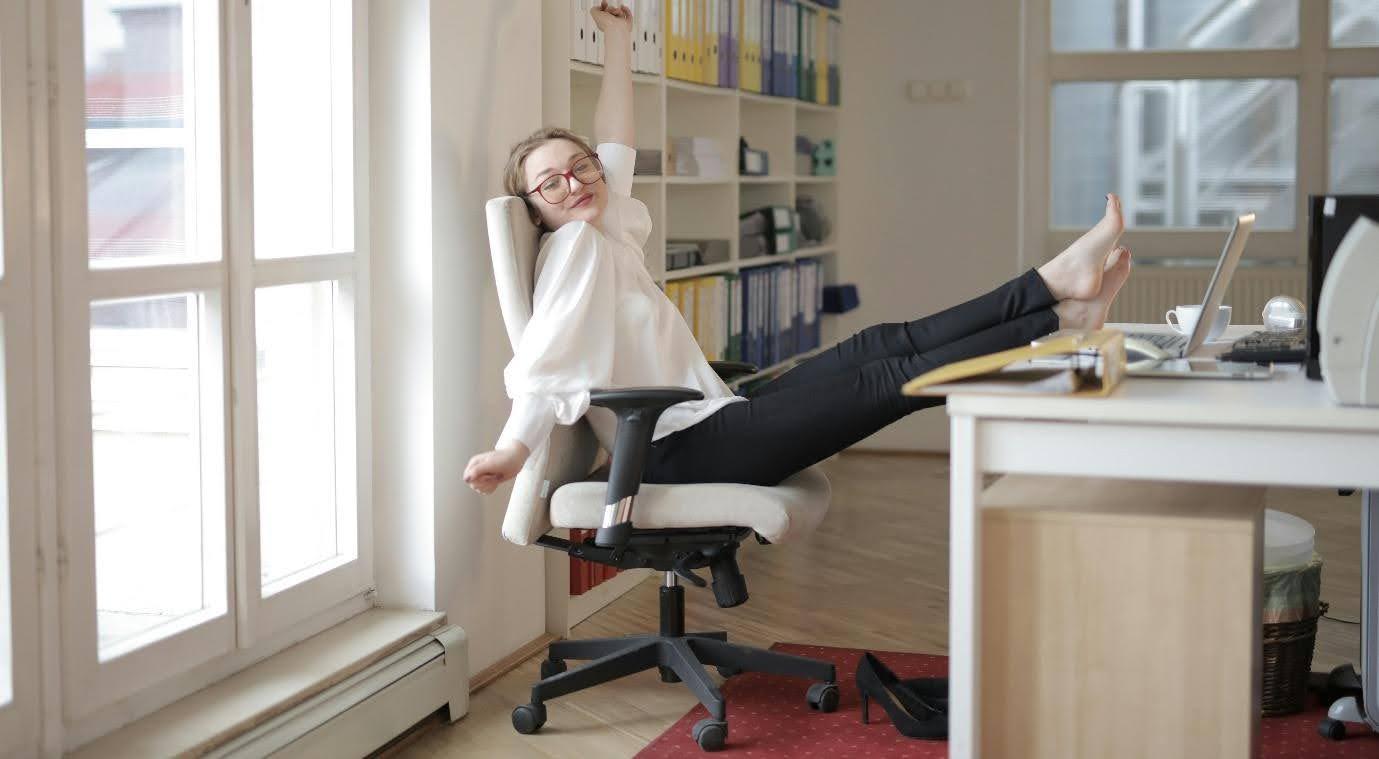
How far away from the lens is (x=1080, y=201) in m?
5.79

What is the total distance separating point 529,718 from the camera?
2.74m

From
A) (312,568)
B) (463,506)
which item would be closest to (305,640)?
(312,568)

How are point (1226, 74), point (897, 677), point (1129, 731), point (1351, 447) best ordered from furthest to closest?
point (1226, 74) < point (897, 677) < point (1129, 731) < point (1351, 447)

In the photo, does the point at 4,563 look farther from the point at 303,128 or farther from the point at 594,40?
the point at 594,40

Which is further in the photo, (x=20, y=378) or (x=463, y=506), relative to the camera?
(x=463, y=506)

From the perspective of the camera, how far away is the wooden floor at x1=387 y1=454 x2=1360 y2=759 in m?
2.76

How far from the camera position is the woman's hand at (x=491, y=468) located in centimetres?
242

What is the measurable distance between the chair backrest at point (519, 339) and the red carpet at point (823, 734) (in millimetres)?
463

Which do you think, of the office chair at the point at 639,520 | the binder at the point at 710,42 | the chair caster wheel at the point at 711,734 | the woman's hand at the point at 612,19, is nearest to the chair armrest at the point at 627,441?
the office chair at the point at 639,520

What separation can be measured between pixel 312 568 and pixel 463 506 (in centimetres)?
36

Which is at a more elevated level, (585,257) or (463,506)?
(585,257)

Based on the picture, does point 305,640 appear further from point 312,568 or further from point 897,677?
point 897,677

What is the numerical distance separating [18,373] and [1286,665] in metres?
2.21

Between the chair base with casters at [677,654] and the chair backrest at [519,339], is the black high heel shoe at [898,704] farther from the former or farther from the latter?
the chair backrest at [519,339]
